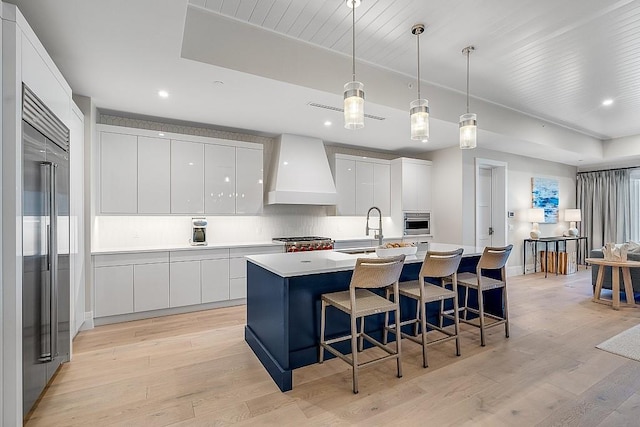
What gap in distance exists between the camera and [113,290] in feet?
11.5

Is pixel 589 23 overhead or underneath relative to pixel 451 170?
overhead

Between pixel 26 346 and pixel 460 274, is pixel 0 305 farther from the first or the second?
pixel 460 274

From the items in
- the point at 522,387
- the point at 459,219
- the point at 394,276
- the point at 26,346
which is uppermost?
the point at 459,219

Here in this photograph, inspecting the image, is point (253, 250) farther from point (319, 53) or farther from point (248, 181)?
point (319, 53)

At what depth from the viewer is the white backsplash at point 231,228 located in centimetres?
404

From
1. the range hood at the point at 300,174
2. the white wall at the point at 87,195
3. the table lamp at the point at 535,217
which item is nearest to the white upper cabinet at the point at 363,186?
the range hood at the point at 300,174

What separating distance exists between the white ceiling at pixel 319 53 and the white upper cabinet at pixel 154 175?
1.35 feet

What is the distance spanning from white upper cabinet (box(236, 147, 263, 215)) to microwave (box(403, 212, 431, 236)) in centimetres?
271

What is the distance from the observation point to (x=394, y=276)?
2354 mm

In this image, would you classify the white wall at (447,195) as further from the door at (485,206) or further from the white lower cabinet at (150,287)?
the white lower cabinet at (150,287)

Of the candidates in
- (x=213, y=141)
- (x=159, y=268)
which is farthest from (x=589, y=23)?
(x=159, y=268)

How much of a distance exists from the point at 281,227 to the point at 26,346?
356 centimetres

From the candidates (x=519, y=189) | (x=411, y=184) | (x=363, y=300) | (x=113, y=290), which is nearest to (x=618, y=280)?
(x=519, y=189)

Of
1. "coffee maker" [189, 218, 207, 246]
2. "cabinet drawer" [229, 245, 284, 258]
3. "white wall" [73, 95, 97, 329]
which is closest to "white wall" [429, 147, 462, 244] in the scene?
"cabinet drawer" [229, 245, 284, 258]
